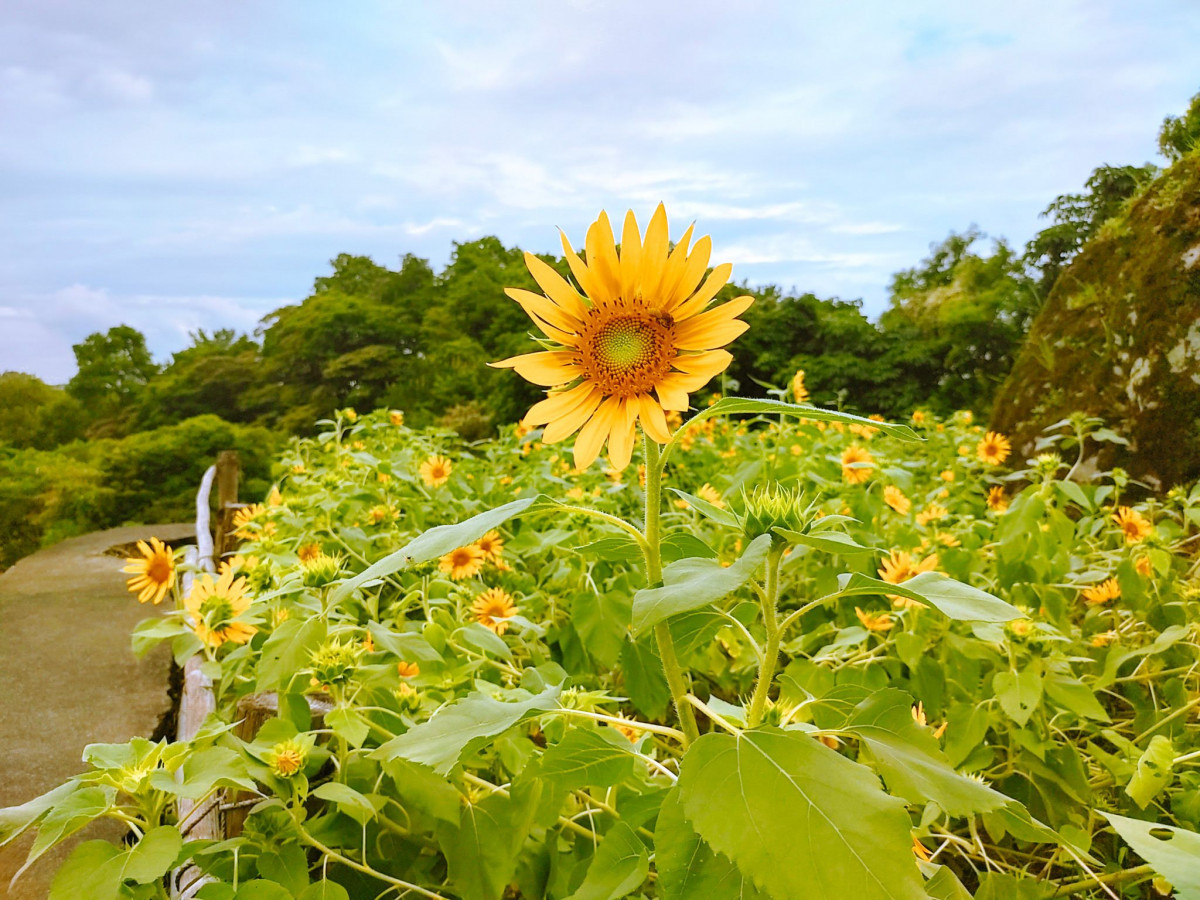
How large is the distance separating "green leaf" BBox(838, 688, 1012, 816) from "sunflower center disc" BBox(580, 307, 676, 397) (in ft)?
1.34

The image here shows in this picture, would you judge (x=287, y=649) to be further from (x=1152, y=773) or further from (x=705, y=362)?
(x=1152, y=773)

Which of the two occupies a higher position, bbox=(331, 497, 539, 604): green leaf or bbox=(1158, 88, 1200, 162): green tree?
bbox=(1158, 88, 1200, 162): green tree

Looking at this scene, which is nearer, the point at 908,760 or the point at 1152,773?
the point at 908,760

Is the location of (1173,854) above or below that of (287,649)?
below

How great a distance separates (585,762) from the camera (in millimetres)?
812

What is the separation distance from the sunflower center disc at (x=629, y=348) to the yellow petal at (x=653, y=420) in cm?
3

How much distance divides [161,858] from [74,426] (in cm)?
1542

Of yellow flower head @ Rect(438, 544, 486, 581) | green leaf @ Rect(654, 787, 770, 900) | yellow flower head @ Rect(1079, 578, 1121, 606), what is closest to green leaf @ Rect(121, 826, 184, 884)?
green leaf @ Rect(654, 787, 770, 900)

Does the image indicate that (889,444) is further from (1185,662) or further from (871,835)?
(871,835)

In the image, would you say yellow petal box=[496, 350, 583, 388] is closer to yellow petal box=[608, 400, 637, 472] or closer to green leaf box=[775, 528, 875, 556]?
yellow petal box=[608, 400, 637, 472]

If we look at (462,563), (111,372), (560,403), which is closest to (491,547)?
(462,563)

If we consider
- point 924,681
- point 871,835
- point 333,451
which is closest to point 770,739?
point 871,835

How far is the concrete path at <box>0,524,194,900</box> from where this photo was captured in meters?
2.09

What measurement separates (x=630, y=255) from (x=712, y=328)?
0.39ft
